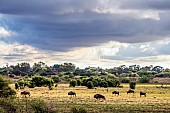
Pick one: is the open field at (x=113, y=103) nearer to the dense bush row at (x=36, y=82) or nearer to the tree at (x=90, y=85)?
the tree at (x=90, y=85)

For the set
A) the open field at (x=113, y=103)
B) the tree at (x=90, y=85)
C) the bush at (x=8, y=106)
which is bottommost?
the open field at (x=113, y=103)

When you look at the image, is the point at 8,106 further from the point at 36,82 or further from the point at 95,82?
the point at 36,82

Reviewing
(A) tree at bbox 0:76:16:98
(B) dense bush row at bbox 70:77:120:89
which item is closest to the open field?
(A) tree at bbox 0:76:16:98

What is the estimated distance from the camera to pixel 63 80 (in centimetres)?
18650

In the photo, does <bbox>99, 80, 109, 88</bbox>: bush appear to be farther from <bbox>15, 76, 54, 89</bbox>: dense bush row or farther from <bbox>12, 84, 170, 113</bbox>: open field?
<bbox>12, 84, 170, 113</bbox>: open field

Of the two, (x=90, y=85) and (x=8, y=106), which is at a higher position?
(x=90, y=85)

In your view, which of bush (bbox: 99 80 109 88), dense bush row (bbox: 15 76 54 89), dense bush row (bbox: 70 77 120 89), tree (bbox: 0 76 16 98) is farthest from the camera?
bush (bbox: 99 80 109 88)

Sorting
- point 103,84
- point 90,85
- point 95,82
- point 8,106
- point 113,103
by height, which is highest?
point 95,82

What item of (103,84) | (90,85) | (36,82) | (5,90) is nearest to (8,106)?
(5,90)

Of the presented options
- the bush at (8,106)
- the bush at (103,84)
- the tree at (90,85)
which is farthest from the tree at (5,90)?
the bush at (103,84)

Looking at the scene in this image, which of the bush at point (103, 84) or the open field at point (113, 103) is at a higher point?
the bush at point (103, 84)

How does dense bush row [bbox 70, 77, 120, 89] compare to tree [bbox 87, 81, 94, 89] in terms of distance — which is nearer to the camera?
tree [bbox 87, 81, 94, 89]

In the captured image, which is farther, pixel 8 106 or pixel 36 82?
pixel 36 82

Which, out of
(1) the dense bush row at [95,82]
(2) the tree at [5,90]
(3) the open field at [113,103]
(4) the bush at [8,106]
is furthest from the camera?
(1) the dense bush row at [95,82]
